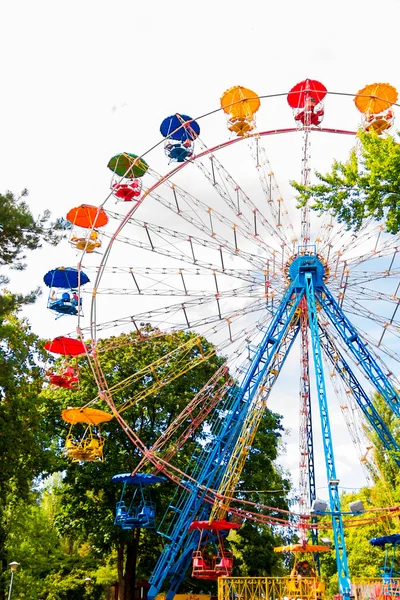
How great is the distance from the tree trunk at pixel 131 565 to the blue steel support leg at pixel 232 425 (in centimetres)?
550

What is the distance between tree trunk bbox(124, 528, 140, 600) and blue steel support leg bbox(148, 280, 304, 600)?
5496 mm

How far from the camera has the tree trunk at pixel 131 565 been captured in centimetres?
2522

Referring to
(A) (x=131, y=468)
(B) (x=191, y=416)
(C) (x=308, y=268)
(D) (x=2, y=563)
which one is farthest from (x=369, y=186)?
(D) (x=2, y=563)

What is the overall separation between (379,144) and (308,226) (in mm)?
7873

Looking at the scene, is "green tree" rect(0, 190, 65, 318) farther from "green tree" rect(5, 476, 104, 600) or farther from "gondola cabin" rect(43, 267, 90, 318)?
"green tree" rect(5, 476, 104, 600)

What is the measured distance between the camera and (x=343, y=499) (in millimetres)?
39594

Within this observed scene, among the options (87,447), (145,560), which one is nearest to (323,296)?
(87,447)

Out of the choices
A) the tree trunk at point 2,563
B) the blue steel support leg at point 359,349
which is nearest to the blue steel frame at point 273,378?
the blue steel support leg at point 359,349

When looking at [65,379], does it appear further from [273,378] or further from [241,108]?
[241,108]

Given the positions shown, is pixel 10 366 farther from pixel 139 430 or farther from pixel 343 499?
pixel 343 499

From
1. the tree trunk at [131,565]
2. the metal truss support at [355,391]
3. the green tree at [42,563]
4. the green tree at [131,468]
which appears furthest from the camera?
the green tree at [42,563]

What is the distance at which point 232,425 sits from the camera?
20422 mm

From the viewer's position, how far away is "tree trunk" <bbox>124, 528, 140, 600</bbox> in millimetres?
25219

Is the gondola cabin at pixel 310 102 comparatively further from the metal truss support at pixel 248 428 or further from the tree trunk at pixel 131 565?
the tree trunk at pixel 131 565
